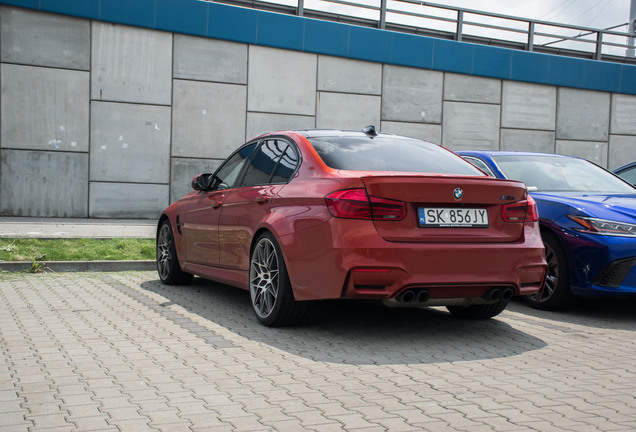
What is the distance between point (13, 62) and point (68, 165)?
233 centimetres

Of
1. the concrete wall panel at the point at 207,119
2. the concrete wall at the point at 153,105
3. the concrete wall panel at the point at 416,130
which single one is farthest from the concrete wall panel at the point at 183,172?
the concrete wall panel at the point at 416,130

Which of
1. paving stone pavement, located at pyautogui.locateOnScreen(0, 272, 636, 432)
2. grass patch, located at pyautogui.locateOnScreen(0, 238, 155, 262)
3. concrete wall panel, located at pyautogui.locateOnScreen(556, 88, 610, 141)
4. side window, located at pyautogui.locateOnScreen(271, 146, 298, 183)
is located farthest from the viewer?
concrete wall panel, located at pyautogui.locateOnScreen(556, 88, 610, 141)

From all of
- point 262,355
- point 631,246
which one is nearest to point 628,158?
point 631,246

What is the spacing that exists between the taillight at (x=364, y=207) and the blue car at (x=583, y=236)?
2.40m

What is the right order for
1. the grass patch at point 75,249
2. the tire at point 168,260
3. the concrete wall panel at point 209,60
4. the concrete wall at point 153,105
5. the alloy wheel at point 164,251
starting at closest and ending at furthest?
1. the tire at point 168,260
2. the alloy wheel at point 164,251
3. the grass patch at point 75,249
4. the concrete wall at point 153,105
5. the concrete wall panel at point 209,60

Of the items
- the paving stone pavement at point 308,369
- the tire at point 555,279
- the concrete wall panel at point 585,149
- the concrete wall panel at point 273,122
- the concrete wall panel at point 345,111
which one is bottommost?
the paving stone pavement at point 308,369

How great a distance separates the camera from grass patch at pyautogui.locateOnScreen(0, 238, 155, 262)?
966cm

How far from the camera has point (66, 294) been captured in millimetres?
7605

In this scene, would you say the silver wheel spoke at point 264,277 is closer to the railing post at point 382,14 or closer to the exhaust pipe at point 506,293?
the exhaust pipe at point 506,293

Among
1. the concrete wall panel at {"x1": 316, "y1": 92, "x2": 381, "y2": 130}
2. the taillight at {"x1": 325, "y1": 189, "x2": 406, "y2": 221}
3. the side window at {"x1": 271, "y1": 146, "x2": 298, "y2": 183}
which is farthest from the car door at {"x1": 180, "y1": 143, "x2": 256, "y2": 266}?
the concrete wall panel at {"x1": 316, "y1": 92, "x2": 381, "y2": 130}

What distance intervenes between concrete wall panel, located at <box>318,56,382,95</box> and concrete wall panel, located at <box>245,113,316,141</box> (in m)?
0.88

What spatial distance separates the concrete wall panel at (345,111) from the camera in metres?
17.8

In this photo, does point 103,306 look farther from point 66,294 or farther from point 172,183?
point 172,183

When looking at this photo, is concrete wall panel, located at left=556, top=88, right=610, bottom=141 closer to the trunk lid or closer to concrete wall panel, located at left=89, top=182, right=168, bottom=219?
concrete wall panel, located at left=89, top=182, right=168, bottom=219
